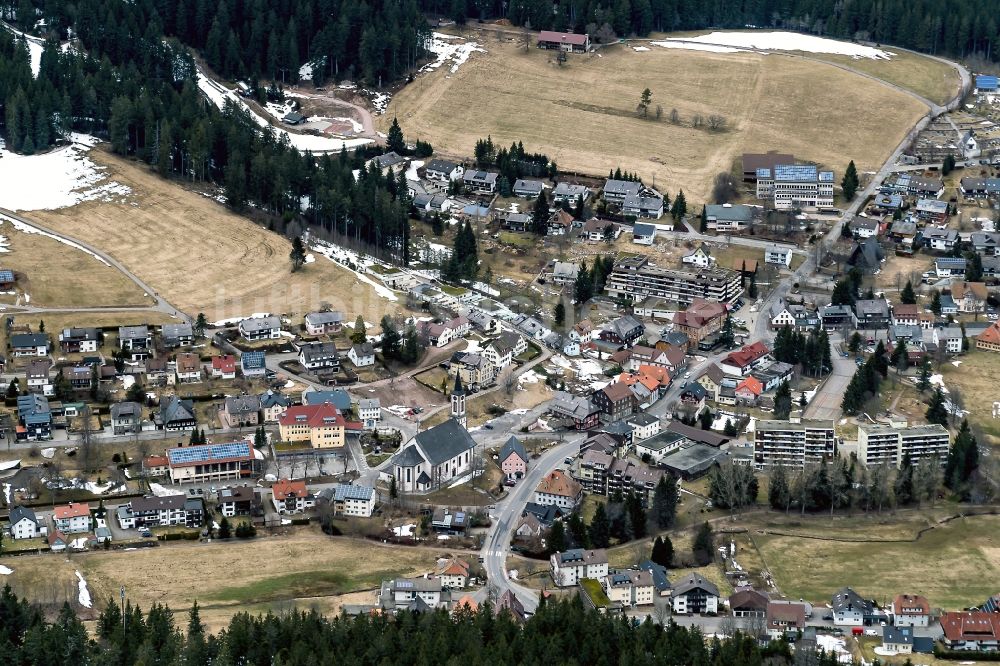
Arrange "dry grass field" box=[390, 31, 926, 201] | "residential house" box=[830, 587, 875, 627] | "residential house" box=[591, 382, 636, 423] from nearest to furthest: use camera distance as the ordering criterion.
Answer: "residential house" box=[830, 587, 875, 627] < "residential house" box=[591, 382, 636, 423] < "dry grass field" box=[390, 31, 926, 201]

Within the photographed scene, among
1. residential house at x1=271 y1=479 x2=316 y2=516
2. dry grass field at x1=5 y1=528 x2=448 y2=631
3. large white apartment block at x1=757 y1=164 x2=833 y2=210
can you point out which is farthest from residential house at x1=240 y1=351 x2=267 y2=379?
large white apartment block at x1=757 y1=164 x2=833 y2=210

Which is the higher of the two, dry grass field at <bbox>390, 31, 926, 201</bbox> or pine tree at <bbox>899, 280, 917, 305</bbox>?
dry grass field at <bbox>390, 31, 926, 201</bbox>

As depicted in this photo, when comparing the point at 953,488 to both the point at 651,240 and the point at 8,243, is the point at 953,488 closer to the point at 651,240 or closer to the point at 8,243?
the point at 651,240

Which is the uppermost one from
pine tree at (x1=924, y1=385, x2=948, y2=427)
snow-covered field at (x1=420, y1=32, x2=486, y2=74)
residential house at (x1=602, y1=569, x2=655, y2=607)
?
snow-covered field at (x1=420, y1=32, x2=486, y2=74)

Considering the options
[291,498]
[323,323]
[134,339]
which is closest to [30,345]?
[134,339]

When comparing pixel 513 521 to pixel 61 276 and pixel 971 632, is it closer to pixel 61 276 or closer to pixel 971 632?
pixel 971 632

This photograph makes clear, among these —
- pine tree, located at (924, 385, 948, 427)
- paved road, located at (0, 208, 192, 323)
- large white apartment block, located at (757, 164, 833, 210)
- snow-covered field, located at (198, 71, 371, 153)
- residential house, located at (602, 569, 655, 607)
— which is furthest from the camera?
snow-covered field, located at (198, 71, 371, 153)

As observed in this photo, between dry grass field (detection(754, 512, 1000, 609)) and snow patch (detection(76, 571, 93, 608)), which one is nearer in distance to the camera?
Answer: snow patch (detection(76, 571, 93, 608))

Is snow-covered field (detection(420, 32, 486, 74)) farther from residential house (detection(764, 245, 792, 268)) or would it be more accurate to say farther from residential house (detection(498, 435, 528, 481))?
residential house (detection(498, 435, 528, 481))
